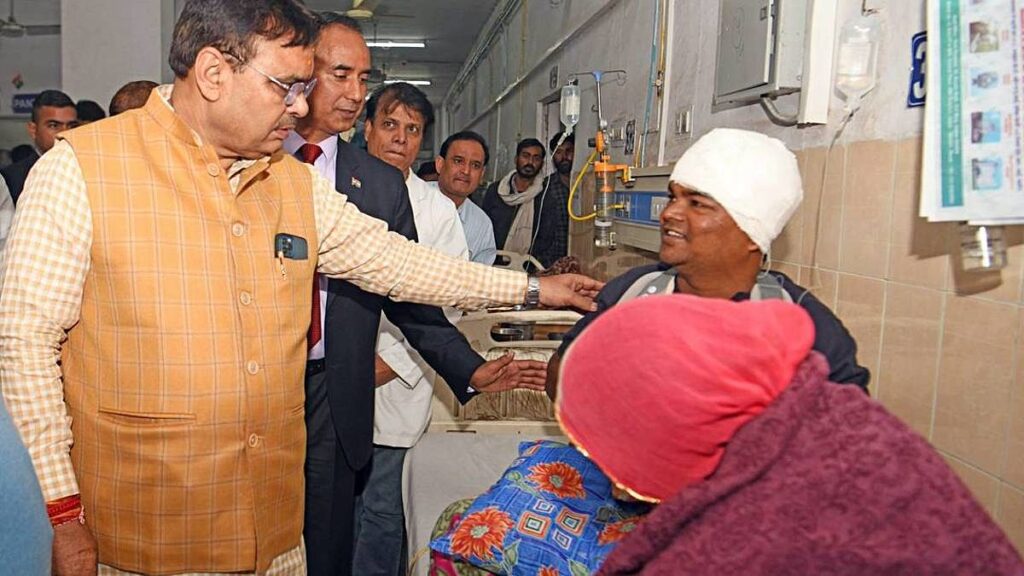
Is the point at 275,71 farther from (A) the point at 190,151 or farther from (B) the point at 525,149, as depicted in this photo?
(B) the point at 525,149

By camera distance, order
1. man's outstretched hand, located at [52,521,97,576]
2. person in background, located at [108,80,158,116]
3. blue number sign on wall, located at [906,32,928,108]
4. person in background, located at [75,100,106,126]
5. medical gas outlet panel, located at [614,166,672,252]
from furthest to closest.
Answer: person in background, located at [75,100,106,126]
person in background, located at [108,80,158,116]
medical gas outlet panel, located at [614,166,672,252]
blue number sign on wall, located at [906,32,928,108]
man's outstretched hand, located at [52,521,97,576]

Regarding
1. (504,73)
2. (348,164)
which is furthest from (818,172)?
(504,73)

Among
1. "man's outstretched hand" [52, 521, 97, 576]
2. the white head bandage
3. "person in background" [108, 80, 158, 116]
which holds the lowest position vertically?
"man's outstretched hand" [52, 521, 97, 576]

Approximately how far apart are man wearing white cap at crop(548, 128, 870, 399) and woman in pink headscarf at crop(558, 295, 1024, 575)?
75 cm

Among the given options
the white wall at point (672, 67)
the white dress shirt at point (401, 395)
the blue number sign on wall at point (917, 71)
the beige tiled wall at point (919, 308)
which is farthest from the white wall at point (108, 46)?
the blue number sign on wall at point (917, 71)

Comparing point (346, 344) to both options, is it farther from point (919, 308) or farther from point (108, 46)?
point (108, 46)

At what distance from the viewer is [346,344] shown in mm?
2391

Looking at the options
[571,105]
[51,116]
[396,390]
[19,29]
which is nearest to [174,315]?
[396,390]

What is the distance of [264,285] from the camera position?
5.80 ft

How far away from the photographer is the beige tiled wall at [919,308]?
163 cm

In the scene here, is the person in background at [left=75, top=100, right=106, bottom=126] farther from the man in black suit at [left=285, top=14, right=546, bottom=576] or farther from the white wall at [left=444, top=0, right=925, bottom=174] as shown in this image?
the man in black suit at [left=285, top=14, right=546, bottom=576]

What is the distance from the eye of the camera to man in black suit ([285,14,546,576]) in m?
2.40

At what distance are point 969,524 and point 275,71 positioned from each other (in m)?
1.48

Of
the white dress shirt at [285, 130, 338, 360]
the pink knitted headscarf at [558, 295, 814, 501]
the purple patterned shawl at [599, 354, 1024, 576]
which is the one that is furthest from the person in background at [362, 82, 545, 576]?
the purple patterned shawl at [599, 354, 1024, 576]
